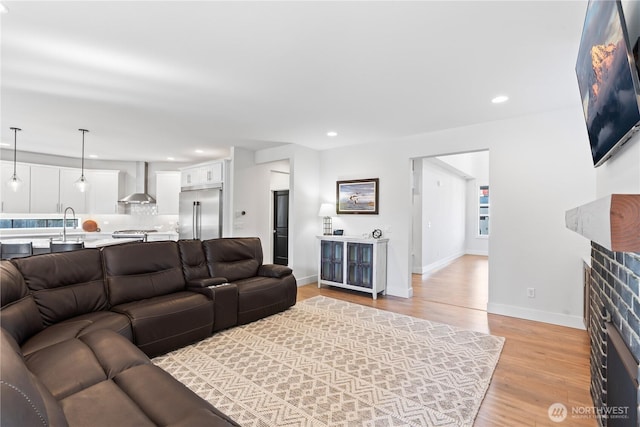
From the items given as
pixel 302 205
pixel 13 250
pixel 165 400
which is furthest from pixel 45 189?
pixel 165 400

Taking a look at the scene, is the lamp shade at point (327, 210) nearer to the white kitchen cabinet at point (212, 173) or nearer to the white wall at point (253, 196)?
the white wall at point (253, 196)

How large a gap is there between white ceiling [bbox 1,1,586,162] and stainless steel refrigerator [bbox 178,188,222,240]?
1.69 metres

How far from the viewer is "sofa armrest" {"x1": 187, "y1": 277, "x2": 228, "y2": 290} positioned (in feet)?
10.6

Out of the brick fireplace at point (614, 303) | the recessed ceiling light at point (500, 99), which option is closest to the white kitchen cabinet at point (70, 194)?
the recessed ceiling light at point (500, 99)

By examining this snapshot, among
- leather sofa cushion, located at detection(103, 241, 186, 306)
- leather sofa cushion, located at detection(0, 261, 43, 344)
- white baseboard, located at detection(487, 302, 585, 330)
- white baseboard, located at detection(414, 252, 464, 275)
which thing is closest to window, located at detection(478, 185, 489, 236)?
white baseboard, located at detection(414, 252, 464, 275)

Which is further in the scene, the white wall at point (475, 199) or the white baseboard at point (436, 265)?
the white wall at point (475, 199)

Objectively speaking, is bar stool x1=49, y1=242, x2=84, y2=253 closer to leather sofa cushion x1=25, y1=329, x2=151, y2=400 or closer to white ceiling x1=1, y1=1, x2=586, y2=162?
white ceiling x1=1, y1=1, x2=586, y2=162

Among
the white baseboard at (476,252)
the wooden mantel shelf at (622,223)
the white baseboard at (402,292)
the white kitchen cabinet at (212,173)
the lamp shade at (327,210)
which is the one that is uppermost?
the white kitchen cabinet at (212,173)

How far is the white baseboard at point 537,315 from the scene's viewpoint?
3462 millimetres

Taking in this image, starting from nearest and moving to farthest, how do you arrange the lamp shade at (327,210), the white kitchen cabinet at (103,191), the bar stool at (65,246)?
the bar stool at (65,246), the lamp shade at (327,210), the white kitchen cabinet at (103,191)

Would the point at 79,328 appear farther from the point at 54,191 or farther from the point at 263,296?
the point at 54,191

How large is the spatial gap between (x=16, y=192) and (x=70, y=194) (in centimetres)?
87

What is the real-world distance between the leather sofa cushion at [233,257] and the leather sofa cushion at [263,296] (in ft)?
0.46

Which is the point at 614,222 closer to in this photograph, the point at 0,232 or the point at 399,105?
the point at 399,105
